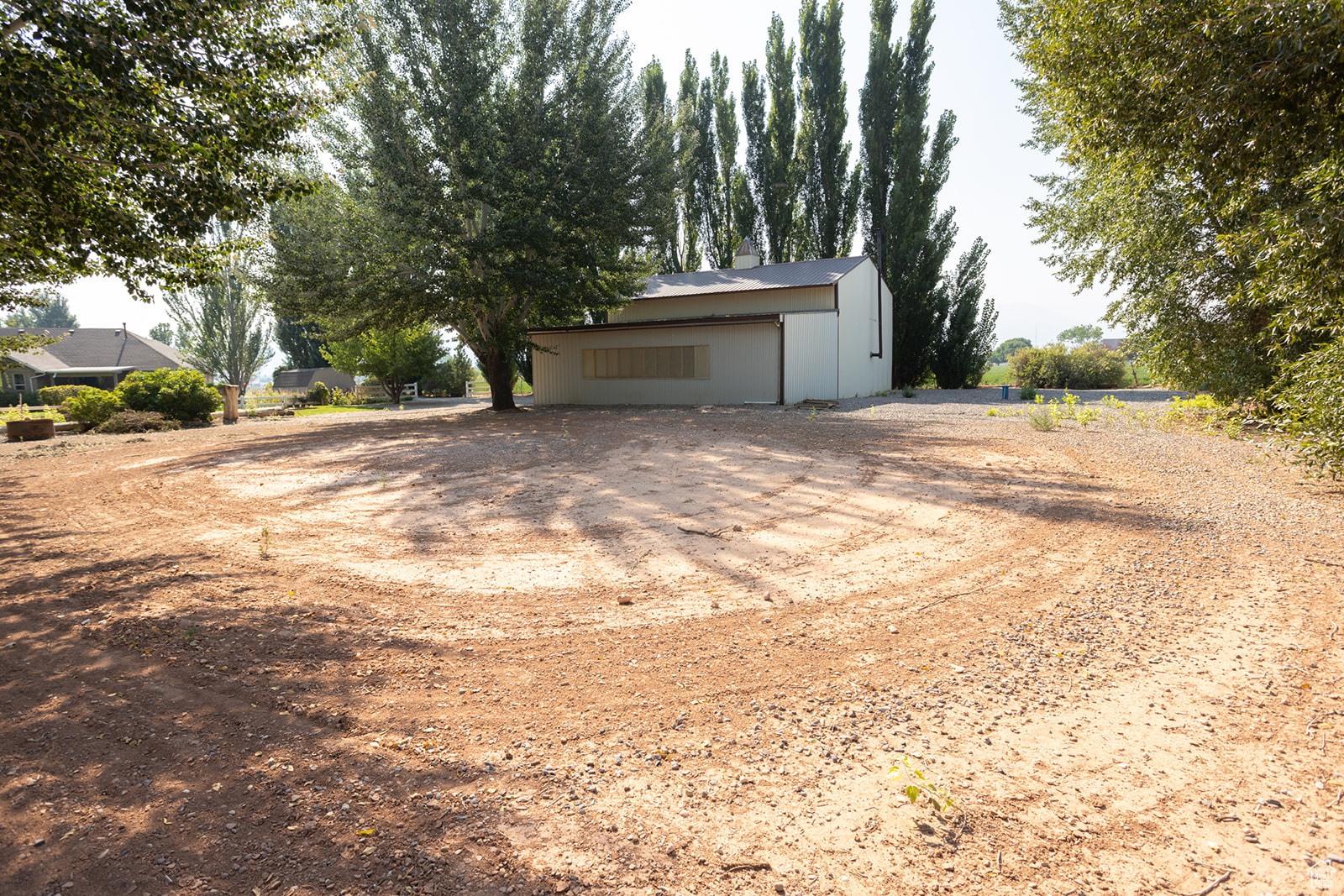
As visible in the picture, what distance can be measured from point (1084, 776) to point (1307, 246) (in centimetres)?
608

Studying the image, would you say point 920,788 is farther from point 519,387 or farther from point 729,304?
point 519,387

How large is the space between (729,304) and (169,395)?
16.2 metres

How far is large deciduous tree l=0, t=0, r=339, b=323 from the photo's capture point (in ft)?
16.5

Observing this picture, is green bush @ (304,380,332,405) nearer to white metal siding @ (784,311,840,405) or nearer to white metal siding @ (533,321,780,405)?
white metal siding @ (533,321,780,405)

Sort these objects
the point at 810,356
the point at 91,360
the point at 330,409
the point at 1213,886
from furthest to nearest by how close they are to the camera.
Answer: the point at 91,360, the point at 330,409, the point at 810,356, the point at 1213,886

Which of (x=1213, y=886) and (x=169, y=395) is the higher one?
(x=169, y=395)

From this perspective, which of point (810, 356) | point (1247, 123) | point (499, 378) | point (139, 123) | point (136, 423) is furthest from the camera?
point (499, 378)

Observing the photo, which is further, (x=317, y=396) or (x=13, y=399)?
(x=13, y=399)

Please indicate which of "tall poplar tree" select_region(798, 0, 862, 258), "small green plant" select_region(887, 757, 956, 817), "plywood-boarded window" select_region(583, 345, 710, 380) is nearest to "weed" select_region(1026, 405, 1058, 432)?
"plywood-boarded window" select_region(583, 345, 710, 380)

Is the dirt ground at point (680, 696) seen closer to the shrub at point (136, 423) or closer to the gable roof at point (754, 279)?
the shrub at point (136, 423)

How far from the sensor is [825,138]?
30.9m

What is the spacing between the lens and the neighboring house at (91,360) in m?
33.7

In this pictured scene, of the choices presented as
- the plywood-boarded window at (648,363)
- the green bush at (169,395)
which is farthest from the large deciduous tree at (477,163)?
the green bush at (169,395)

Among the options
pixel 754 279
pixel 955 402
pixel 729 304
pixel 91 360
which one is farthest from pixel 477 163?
pixel 91 360
